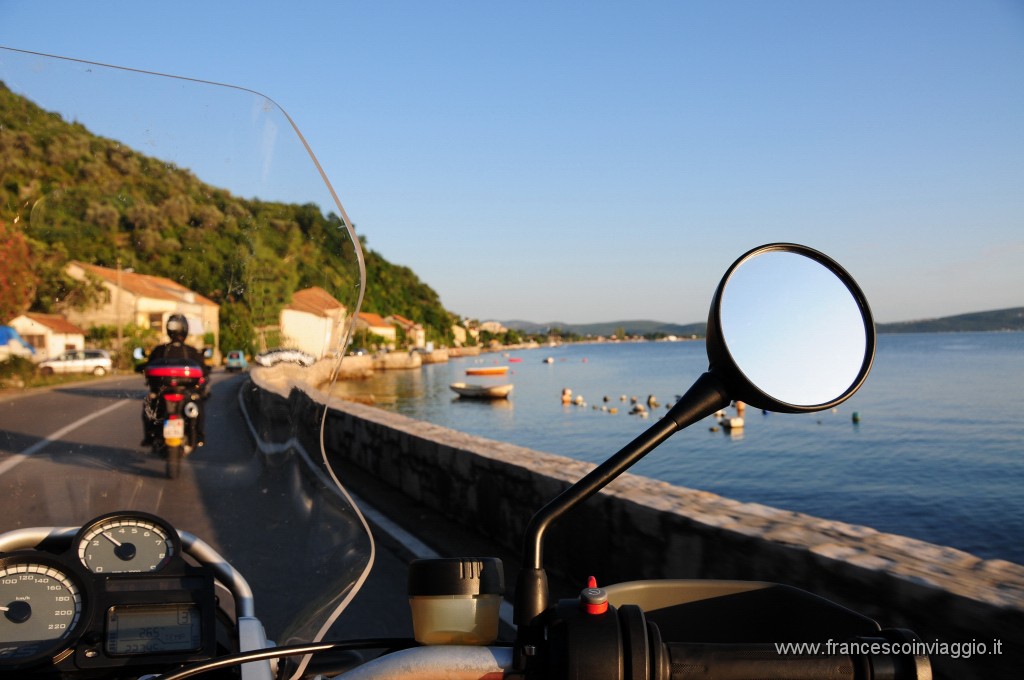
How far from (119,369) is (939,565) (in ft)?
9.97

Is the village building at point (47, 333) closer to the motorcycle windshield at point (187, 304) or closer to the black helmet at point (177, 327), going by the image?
the motorcycle windshield at point (187, 304)

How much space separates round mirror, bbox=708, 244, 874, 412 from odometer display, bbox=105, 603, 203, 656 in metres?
1.17

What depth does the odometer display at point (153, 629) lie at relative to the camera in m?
1.56

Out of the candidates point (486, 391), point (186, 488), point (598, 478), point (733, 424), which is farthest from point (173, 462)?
point (486, 391)

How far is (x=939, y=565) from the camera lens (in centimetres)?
323

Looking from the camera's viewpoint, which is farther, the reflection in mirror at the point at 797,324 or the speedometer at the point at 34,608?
the speedometer at the point at 34,608

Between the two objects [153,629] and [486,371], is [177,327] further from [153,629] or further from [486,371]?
[486,371]


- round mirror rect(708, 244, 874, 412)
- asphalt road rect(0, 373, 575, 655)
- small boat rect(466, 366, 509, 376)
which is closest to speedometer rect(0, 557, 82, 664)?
asphalt road rect(0, 373, 575, 655)

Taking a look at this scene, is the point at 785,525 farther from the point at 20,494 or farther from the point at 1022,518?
the point at 1022,518

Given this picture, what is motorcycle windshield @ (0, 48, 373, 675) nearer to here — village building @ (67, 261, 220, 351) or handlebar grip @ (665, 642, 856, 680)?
village building @ (67, 261, 220, 351)

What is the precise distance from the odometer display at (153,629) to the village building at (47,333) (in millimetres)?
528

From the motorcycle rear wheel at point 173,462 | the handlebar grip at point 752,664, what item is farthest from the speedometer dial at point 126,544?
the handlebar grip at point 752,664

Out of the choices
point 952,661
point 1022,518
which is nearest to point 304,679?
point 952,661

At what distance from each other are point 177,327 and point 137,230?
250mm
